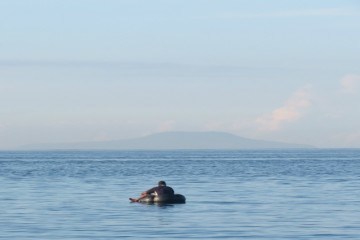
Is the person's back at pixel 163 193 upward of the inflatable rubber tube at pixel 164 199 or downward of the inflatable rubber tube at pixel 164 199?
upward

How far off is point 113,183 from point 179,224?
106ft

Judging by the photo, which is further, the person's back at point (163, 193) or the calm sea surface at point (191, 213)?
the person's back at point (163, 193)

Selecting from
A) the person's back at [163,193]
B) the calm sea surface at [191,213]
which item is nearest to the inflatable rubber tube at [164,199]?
the person's back at [163,193]

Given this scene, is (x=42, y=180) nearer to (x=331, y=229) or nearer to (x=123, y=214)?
(x=123, y=214)

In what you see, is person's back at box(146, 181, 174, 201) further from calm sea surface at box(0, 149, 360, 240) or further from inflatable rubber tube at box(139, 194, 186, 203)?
calm sea surface at box(0, 149, 360, 240)

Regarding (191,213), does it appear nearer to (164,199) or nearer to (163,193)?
(164,199)

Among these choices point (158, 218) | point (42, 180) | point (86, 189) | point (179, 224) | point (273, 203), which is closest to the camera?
point (179, 224)

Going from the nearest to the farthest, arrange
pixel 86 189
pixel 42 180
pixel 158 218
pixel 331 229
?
pixel 331 229 → pixel 158 218 → pixel 86 189 → pixel 42 180

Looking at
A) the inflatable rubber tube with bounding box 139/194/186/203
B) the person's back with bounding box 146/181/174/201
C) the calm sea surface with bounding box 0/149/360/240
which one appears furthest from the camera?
the person's back with bounding box 146/181/174/201

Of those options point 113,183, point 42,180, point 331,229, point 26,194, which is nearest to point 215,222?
point 331,229

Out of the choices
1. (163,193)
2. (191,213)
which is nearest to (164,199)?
(163,193)

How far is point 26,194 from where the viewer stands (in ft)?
188

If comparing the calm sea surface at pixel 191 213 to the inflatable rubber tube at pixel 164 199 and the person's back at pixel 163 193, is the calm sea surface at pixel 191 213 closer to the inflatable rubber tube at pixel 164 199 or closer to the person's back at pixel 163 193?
the inflatable rubber tube at pixel 164 199

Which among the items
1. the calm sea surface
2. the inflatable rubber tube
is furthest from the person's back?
the calm sea surface
